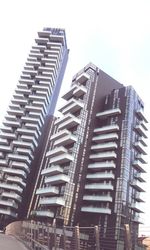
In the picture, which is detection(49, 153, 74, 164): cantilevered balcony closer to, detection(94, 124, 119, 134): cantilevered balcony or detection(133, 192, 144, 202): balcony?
detection(94, 124, 119, 134): cantilevered balcony

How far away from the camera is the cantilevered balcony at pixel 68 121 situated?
76.1 meters

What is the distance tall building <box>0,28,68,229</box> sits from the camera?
3553 inches

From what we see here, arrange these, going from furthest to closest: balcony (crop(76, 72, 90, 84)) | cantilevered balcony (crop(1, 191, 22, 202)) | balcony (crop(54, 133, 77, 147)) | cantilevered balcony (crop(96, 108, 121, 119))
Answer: cantilevered balcony (crop(1, 191, 22, 202)), balcony (crop(76, 72, 90, 84)), cantilevered balcony (crop(96, 108, 121, 119)), balcony (crop(54, 133, 77, 147))

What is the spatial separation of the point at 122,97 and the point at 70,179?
26.7 m

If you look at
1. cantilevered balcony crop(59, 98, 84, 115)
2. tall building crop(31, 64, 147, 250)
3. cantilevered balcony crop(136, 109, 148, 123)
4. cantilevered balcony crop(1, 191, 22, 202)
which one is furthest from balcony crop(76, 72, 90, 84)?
cantilevered balcony crop(1, 191, 22, 202)

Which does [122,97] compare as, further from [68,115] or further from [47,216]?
[47,216]

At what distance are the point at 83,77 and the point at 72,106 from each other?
34.8 ft

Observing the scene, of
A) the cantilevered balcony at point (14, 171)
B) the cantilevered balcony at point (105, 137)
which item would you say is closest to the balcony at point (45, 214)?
the cantilevered balcony at point (105, 137)

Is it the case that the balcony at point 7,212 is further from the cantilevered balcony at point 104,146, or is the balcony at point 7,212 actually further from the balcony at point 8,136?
the cantilevered balcony at point 104,146

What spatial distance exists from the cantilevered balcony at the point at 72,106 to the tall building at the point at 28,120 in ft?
62.6

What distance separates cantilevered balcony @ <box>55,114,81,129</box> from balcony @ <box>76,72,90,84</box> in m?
13.1

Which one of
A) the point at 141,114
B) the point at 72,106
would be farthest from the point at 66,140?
the point at 141,114

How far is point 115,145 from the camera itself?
73.1 meters

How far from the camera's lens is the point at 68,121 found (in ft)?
253
